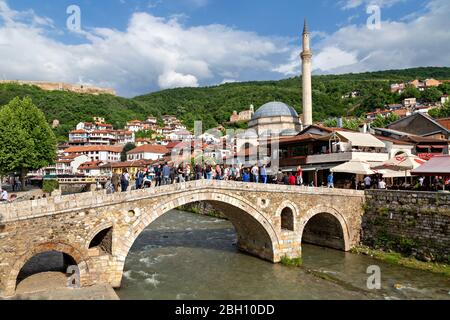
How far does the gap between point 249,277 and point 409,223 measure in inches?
348

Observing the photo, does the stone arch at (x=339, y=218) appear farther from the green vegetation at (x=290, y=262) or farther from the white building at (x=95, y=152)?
the white building at (x=95, y=152)

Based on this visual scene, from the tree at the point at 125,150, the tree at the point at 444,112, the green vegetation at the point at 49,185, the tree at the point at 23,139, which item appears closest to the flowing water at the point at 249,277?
the tree at the point at 23,139

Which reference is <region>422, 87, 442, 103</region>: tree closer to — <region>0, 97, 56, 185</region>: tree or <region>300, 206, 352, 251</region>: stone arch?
<region>300, 206, 352, 251</region>: stone arch

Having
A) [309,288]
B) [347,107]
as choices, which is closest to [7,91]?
[347,107]

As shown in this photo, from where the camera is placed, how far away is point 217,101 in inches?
4235

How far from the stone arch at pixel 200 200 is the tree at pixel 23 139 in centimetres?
2030

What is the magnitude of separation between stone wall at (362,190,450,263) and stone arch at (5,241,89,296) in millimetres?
14722

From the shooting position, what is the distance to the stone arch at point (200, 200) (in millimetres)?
11805

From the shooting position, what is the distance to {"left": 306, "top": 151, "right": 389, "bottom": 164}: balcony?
2165cm

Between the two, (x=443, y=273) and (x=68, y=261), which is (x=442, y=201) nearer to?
(x=443, y=273)

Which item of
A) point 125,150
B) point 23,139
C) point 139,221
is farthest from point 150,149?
point 139,221

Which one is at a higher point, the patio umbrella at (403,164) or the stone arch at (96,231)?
the patio umbrella at (403,164)

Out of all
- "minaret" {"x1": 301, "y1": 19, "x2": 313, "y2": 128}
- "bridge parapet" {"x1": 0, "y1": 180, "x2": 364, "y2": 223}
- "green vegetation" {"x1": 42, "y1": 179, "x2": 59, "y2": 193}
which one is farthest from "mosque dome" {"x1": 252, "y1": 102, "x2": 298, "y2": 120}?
"bridge parapet" {"x1": 0, "y1": 180, "x2": 364, "y2": 223}
